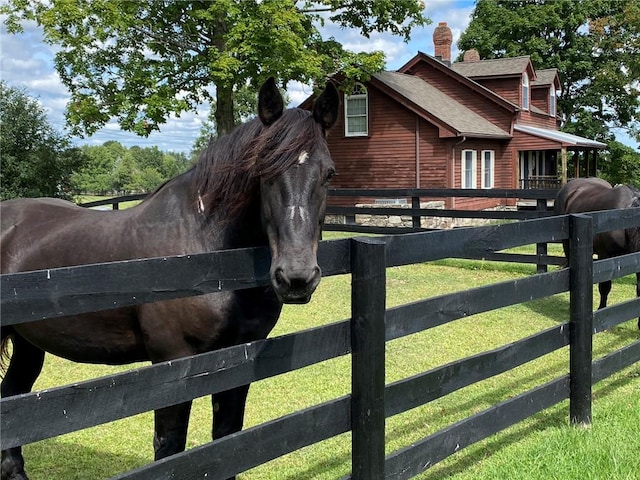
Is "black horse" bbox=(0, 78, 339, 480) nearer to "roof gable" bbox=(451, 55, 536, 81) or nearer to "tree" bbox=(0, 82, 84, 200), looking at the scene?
"tree" bbox=(0, 82, 84, 200)

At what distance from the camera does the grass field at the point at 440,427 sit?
3508mm

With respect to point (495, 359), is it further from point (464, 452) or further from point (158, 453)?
point (158, 453)

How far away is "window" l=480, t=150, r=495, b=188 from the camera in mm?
25375

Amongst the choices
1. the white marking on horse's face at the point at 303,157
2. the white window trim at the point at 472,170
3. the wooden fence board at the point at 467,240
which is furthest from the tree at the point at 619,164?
the white marking on horse's face at the point at 303,157

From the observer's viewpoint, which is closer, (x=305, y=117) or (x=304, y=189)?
(x=304, y=189)

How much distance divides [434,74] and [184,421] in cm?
2699

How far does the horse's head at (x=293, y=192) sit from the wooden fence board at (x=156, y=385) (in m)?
0.38

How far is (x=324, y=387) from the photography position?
5.02 metres

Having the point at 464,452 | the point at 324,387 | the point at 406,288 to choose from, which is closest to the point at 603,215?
the point at 464,452

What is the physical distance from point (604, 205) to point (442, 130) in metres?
14.3

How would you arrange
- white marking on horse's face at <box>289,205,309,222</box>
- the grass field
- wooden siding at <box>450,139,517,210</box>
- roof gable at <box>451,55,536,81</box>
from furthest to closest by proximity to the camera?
roof gable at <box>451,55,536,81</box> < wooden siding at <box>450,139,517,210</box> < the grass field < white marking on horse's face at <box>289,205,309,222</box>

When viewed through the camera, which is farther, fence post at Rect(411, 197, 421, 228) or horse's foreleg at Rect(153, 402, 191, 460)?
fence post at Rect(411, 197, 421, 228)

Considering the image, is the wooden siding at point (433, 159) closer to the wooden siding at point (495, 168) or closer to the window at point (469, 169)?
the wooden siding at point (495, 168)

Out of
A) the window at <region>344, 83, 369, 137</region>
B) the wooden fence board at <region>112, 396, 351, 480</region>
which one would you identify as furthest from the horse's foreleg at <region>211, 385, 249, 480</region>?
the window at <region>344, 83, 369, 137</region>
